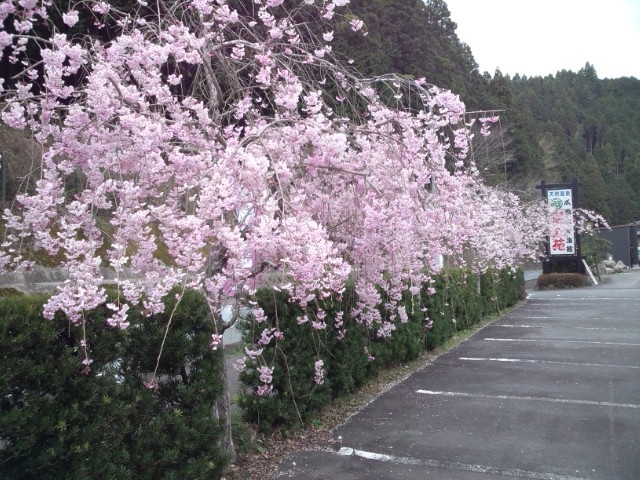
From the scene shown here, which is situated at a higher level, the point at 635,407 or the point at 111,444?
the point at 111,444

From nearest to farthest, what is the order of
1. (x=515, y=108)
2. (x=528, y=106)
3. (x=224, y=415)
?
(x=224, y=415) → (x=515, y=108) → (x=528, y=106)

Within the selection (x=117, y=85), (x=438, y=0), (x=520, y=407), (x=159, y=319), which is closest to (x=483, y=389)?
(x=520, y=407)

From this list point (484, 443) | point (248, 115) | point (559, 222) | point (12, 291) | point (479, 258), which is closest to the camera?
point (484, 443)

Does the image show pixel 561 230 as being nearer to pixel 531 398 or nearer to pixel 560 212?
pixel 560 212

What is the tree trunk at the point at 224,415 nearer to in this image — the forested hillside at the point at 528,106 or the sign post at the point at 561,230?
the forested hillside at the point at 528,106

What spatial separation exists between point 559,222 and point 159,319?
20622 millimetres

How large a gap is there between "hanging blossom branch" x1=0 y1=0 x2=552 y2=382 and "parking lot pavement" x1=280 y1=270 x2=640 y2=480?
863 millimetres

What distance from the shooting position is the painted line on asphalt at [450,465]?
3908mm

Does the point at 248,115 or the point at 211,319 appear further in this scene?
the point at 248,115

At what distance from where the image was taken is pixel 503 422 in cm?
513

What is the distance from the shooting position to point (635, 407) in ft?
17.9

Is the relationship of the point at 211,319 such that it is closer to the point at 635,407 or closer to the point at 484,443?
the point at 484,443

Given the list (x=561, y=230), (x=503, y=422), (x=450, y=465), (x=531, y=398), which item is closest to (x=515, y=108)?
(x=561, y=230)

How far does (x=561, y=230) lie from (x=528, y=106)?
1070 inches
